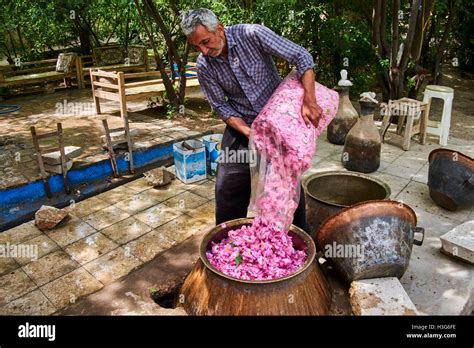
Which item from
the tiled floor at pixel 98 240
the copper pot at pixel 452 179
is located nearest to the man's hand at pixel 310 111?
the tiled floor at pixel 98 240

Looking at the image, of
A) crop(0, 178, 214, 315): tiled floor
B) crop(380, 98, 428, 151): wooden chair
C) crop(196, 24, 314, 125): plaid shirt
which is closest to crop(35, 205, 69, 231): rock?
crop(0, 178, 214, 315): tiled floor

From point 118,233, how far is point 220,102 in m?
2.38

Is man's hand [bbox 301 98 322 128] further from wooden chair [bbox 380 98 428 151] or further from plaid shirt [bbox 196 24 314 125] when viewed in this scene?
wooden chair [bbox 380 98 428 151]

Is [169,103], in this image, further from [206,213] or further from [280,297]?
[280,297]

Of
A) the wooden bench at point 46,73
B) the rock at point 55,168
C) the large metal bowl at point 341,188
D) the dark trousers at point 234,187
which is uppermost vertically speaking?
the wooden bench at point 46,73

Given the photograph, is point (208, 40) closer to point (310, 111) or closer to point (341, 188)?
point (310, 111)

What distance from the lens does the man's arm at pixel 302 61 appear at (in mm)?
2764

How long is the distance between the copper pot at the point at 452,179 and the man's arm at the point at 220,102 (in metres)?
2.94

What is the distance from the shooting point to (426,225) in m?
4.57

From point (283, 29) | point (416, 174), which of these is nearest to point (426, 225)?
point (416, 174)

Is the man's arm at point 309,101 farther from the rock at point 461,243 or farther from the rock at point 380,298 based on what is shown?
the rock at point 461,243

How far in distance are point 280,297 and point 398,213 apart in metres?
1.26

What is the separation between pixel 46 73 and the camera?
12586mm
